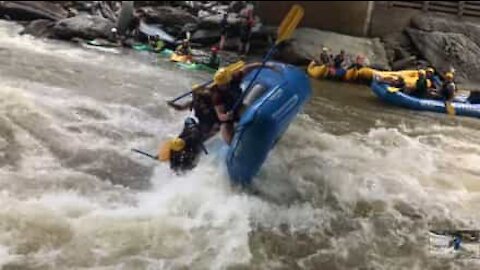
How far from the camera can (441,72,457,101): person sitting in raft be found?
1044 centimetres

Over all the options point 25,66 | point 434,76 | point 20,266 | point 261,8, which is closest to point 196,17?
point 261,8

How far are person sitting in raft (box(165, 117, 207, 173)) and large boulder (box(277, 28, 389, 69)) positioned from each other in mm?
7363

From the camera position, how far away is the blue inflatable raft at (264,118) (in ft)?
20.8

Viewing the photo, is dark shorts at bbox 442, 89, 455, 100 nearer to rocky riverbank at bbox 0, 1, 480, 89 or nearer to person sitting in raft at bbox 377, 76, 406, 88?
rocky riverbank at bbox 0, 1, 480, 89

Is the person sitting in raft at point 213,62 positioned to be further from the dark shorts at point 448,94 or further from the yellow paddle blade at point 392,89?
the dark shorts at point 448,94

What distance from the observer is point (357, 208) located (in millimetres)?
6969

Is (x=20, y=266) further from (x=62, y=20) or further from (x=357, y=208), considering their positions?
(x=62, y=20)

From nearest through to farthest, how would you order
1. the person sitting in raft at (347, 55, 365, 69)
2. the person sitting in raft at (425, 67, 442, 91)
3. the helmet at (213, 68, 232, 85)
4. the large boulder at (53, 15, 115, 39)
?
1. the helmet at (213, 68, 232, 85)
2. the person sitting in raft at (425, 67, 442, 91)
3. the person sitting in raft at (347, 55, 365, 69)
4. the large boulder at (53, 15, 115, 39)

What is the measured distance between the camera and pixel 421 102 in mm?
11312

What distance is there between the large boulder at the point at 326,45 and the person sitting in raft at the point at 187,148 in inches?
290

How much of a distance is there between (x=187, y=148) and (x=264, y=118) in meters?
1.04

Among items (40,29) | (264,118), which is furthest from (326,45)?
(264,118)

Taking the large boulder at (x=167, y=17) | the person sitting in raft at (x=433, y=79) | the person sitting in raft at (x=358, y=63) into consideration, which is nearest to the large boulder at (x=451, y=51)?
the person sitting in raft at (x=433, y=79)
